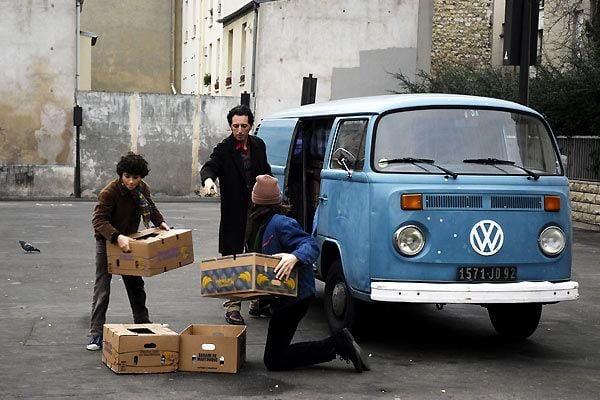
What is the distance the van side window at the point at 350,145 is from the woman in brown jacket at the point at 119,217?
5.60 feet

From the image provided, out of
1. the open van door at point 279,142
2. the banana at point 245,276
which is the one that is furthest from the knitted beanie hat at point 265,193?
the open van door at point 279,142

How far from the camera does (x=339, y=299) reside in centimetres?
984

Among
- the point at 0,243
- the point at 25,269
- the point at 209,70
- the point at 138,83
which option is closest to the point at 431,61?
the point at 209,70

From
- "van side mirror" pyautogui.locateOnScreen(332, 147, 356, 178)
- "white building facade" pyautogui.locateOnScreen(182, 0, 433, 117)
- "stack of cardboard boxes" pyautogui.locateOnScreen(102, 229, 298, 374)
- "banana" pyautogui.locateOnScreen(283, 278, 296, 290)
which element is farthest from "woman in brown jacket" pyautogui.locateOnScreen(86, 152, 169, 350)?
"white building facade" pyautogui.locateOnScreen(182, 0, 433, 117)

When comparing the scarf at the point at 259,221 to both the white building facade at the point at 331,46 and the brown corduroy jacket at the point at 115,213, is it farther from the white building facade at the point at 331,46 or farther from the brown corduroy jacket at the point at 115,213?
the white building facade at the point at 331,46

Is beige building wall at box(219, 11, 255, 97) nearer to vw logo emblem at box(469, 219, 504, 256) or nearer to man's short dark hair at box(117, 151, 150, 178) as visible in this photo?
man's short dark hair at box(117, 151, 150, 178)

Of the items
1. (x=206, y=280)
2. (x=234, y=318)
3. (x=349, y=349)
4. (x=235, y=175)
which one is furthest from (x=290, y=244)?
(x=235, y=175)

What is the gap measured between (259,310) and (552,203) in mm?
3348

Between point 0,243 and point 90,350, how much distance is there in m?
10.1

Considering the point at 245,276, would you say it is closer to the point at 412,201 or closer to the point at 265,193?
the point at 265,193

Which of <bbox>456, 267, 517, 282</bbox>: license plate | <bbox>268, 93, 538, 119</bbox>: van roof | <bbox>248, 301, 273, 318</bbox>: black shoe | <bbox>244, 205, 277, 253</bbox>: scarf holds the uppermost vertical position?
<bbox>268, 93, 538, 119</bbox>: van roof

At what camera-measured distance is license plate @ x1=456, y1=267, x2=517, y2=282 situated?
357 inches

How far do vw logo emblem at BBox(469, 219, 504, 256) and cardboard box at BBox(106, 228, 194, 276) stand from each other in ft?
7.55

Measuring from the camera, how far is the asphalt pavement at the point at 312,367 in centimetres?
787
